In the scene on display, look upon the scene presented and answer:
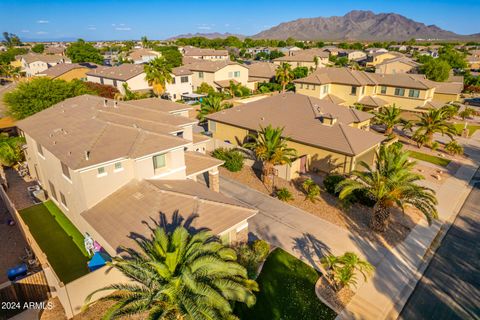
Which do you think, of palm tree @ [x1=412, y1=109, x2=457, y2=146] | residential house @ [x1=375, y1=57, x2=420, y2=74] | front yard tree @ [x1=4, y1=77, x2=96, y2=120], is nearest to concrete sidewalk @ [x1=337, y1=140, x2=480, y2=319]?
palm tree @ [x1=412, y1=109, x2=457, y2=146]

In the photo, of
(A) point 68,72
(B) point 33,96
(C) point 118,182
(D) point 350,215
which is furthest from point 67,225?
(A) point 68,72

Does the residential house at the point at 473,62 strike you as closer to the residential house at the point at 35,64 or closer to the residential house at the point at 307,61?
the residential house at the point at 307,61

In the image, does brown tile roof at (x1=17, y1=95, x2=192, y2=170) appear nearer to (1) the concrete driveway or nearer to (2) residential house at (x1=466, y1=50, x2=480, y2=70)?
(1) the concrete driveway

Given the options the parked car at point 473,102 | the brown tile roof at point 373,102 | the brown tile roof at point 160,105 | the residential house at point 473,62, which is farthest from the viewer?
the residential house at point 473,62

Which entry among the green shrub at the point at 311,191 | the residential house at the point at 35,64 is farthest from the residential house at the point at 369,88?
the residential house at the point at 35,64

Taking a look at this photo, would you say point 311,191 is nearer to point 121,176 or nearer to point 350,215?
point 350,215

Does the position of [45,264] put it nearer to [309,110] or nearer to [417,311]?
[417,311]
